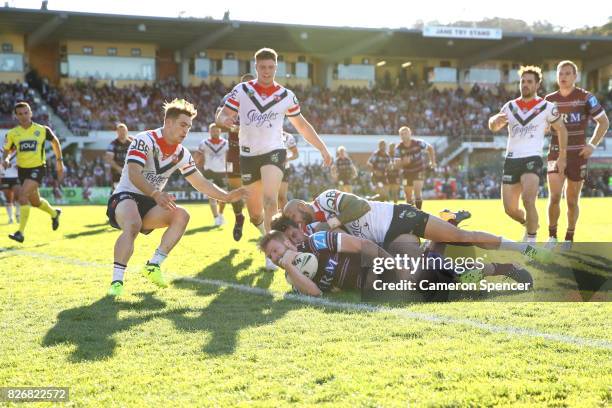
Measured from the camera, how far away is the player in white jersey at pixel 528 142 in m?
8.22

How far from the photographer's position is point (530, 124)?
8.36 m

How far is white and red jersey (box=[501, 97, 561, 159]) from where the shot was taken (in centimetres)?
833

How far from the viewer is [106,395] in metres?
3.15

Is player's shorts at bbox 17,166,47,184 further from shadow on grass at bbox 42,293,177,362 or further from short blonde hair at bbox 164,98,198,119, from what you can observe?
shadow on grass at bbox 42,293,177,362

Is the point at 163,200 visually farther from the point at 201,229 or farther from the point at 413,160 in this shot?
the point at 413,160

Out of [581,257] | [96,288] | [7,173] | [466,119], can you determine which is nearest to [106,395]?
[96,288]

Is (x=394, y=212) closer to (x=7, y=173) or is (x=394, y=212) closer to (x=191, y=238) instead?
(x=191, y=238)

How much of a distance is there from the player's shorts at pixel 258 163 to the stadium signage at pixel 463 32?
131 feet

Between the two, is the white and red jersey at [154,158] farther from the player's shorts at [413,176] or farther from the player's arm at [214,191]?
the player's shorts at [413,176]

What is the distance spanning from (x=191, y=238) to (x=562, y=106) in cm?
606

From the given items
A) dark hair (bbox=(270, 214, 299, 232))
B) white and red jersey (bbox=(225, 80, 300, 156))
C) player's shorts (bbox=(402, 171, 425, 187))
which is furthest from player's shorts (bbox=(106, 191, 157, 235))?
player's shorts (bbox=(402, 171, 425, 187))

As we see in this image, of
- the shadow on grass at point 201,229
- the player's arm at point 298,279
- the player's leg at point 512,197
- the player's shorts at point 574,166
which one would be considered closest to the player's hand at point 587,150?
the player's shorts at point 574,166

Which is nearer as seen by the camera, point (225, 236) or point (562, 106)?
point (562, 106)

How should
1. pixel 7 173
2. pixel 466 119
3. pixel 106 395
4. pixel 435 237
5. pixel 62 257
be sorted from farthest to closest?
pixel 466 119, pixel 7 173, pixel 62 257, pixel 435 237, pixel 106 395
